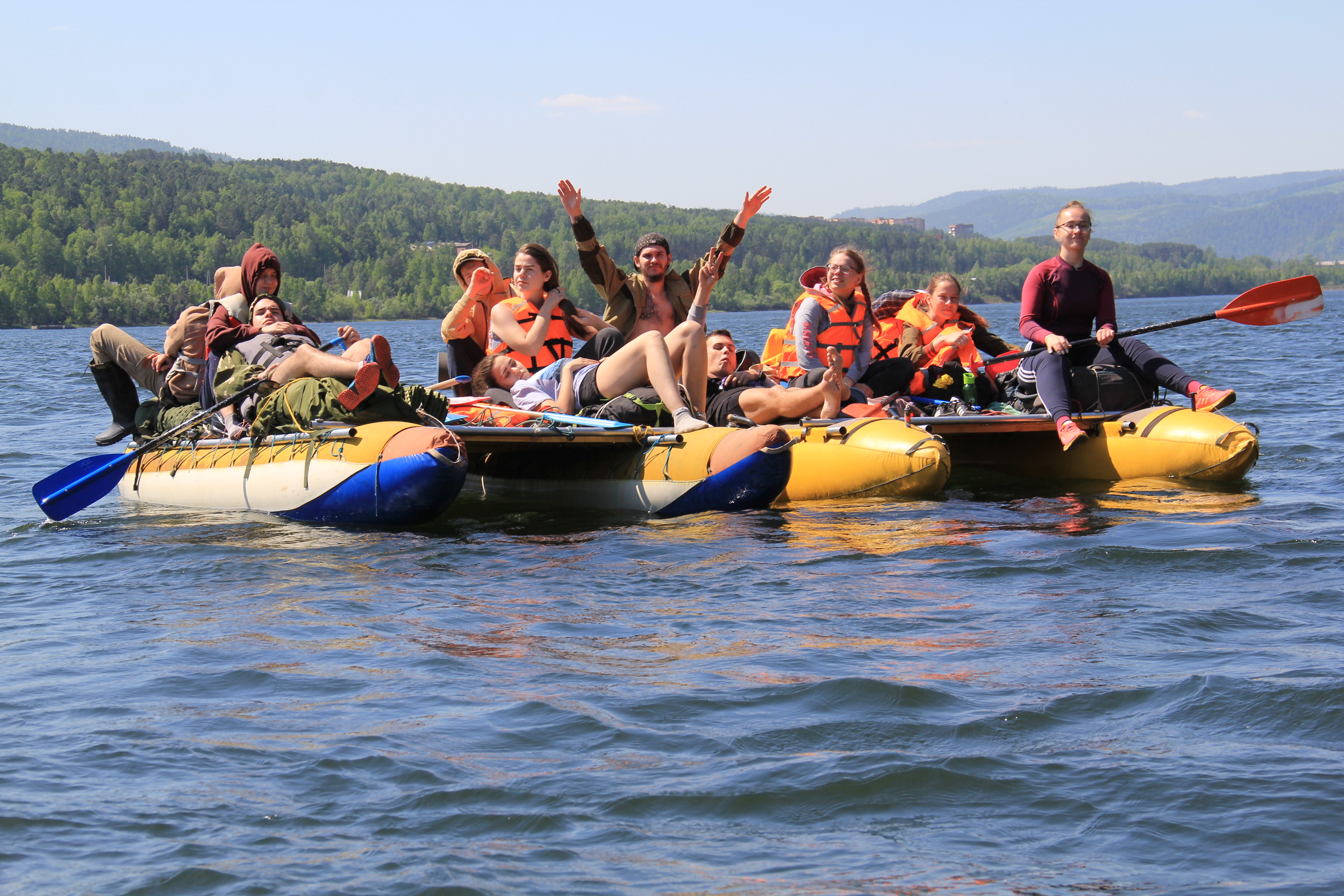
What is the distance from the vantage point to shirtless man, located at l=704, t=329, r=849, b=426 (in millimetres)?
8531

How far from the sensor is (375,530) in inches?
316

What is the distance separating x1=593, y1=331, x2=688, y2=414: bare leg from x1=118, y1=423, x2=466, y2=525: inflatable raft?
4.02 feet

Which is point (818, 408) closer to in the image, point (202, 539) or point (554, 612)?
point (554, 612)

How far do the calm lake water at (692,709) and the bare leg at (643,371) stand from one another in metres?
0.96

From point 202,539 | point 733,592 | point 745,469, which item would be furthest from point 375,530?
point 733,592

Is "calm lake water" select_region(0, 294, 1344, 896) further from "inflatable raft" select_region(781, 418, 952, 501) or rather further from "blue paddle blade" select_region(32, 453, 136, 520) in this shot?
"blue paddle blade" select_region(32, 453, 136, 520)

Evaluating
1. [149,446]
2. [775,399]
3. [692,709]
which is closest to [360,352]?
[149,446]

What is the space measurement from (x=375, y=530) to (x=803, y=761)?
4.67 meters

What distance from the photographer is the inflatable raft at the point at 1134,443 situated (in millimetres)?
8477

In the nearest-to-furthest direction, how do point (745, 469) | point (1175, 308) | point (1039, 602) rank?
point (1039, 602)
point (745, 469)
point (1175, 308)

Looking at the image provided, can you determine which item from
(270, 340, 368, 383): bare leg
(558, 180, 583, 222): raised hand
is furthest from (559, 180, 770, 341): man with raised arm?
(270, 340, 368, 383): bare leg

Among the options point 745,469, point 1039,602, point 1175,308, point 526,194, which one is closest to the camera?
point 1039,602

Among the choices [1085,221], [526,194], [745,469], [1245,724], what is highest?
[526,194]

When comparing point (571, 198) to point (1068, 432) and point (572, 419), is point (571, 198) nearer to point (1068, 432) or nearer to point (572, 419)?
point (572, 419)
